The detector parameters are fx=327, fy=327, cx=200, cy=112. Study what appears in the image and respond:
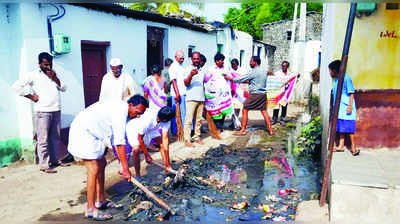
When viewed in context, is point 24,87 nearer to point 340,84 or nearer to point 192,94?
point 192,94

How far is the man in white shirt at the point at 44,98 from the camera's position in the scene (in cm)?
508

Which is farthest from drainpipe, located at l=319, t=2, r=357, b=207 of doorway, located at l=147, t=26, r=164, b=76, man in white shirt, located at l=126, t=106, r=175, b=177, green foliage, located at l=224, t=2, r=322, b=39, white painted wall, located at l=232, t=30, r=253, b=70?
green foliage, located at l=224, t=2, r=322, b=39

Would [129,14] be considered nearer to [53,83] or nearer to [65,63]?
[65,63]

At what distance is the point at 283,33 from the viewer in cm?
3058

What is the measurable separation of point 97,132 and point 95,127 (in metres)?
0.06

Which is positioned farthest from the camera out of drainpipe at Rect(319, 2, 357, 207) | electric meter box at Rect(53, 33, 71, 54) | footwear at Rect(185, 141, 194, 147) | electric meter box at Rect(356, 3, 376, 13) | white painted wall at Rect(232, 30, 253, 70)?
white painted wall at Rect(232, 30, 253, 70)

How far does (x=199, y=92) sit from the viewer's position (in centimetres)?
680

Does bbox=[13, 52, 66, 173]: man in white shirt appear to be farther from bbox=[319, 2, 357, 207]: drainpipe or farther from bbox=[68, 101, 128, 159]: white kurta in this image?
bbox=[319, 2, 357, 207]: drainpipe

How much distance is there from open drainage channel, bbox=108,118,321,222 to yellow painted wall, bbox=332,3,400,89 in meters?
1.69

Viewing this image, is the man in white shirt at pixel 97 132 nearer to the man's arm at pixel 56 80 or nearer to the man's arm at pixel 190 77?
the man's arm at pixel 56 80

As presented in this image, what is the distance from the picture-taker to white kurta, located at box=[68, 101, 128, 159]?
11.7 feet

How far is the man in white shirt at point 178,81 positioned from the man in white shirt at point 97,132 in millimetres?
3126

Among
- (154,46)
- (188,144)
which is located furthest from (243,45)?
(188,144)

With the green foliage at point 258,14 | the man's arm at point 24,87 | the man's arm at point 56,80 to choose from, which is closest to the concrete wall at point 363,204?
the man's arm at point 56,80
